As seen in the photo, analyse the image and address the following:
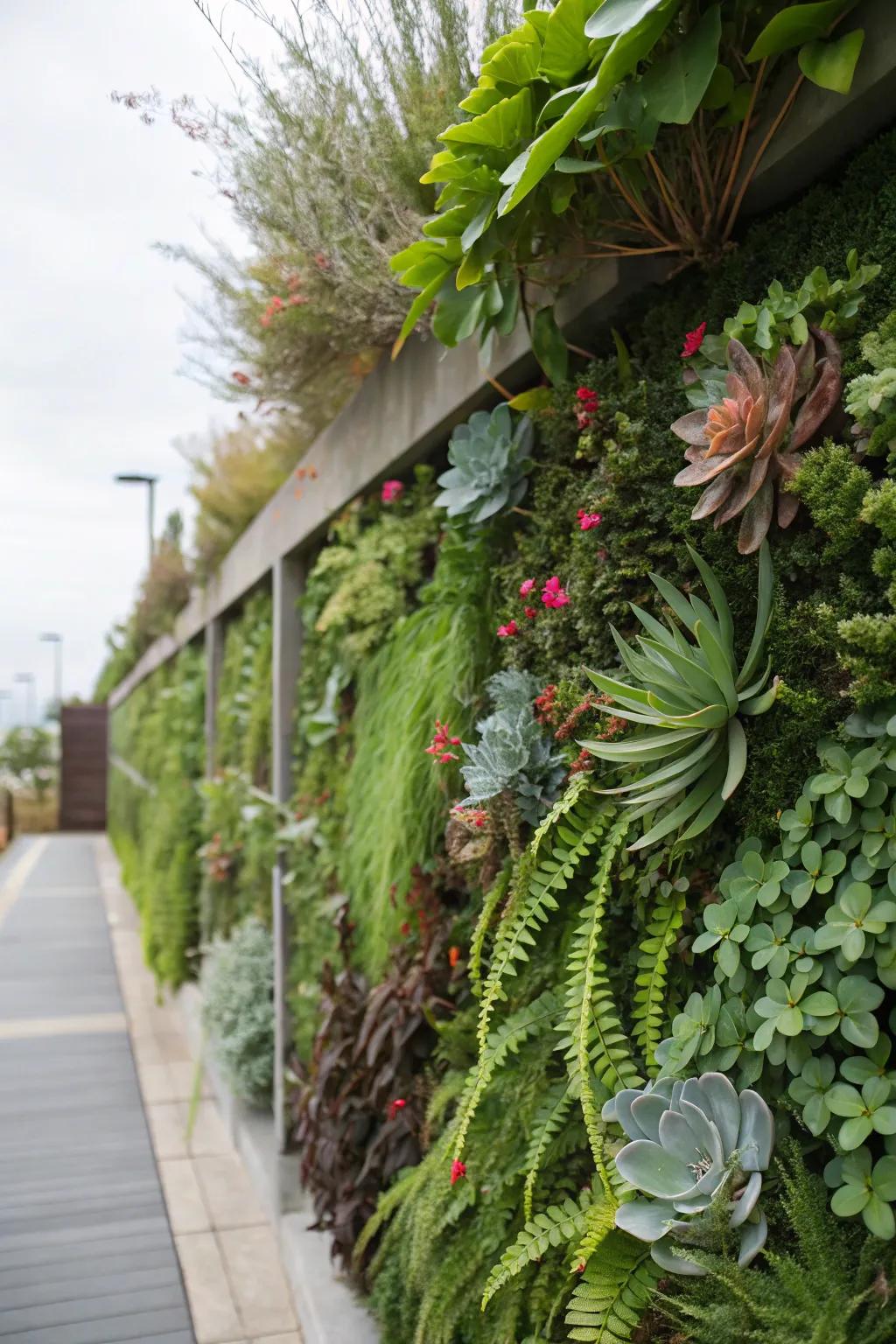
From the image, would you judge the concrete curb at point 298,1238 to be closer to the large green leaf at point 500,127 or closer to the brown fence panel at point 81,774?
the large green leaf at point 500,127

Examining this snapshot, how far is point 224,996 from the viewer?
11.7 feet

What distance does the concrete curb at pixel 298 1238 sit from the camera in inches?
85.0

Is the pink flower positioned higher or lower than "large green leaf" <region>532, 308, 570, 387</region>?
lower

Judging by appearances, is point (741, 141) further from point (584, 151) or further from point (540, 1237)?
point (540, 1237)

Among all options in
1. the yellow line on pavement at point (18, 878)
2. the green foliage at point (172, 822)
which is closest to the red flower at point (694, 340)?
the green foliage at point (172, 822)

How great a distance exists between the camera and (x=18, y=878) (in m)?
10.4

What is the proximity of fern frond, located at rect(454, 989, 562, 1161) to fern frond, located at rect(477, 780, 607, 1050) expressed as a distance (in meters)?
0.03

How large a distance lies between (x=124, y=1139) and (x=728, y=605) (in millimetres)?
3477

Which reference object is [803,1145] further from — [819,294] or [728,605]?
[819,294]

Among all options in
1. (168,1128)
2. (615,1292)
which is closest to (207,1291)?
(168,1128)

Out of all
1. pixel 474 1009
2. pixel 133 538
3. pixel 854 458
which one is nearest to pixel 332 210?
pixel 854 458

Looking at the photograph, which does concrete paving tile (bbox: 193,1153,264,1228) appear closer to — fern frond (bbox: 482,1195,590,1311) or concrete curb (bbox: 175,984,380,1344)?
concrete curb (bbox: 175,984,380,1344)

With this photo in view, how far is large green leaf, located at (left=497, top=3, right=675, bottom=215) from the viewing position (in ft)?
3.13

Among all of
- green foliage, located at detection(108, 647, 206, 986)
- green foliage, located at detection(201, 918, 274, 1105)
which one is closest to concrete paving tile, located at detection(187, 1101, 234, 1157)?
green foliage, located at detection(201, 918, 274, 1105)
